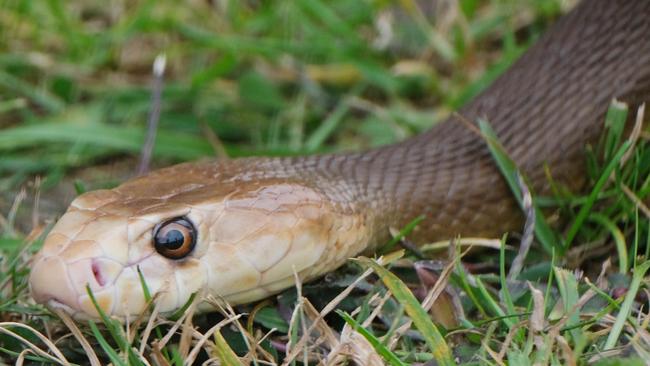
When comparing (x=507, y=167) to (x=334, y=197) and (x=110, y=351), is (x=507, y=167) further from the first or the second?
(x=110, y=351)

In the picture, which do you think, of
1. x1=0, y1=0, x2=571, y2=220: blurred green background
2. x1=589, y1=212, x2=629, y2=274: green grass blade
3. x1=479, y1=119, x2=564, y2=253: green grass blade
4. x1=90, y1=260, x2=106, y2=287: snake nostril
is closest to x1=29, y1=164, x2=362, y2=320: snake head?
x1=90, y1=260, x2=106, y2=287: snake nostril

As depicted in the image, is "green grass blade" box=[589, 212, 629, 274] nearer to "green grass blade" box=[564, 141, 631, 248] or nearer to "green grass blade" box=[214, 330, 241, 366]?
"green grass blade" box=[564, 141, 631, 248]

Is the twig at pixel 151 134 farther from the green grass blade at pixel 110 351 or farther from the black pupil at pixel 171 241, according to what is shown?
the green grass blade at pixel 110 351

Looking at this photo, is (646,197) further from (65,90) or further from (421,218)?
(65,90)

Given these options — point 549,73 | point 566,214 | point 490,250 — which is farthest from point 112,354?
point 549,73

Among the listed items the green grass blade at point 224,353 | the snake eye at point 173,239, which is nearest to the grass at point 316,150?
the green grass blade at point 224,353

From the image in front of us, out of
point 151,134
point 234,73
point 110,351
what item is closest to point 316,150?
point 151,134
